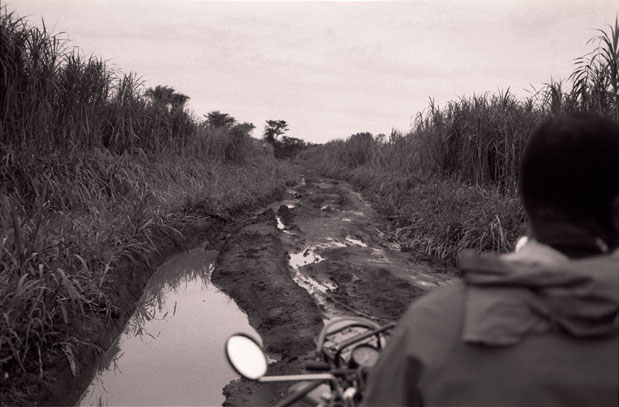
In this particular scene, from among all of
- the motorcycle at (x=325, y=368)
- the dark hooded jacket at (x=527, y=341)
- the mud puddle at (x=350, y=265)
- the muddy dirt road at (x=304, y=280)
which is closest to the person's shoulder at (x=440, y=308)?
the dark hooded jacket at (x=527, y=341)

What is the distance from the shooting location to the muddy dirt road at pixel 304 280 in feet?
13.4

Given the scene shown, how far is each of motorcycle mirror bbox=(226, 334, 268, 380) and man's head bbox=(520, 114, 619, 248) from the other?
2.61ft

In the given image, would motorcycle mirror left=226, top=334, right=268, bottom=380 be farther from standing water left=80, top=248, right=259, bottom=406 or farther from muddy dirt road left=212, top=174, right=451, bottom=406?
standing water left=80, top=248, right=259, bottom=406

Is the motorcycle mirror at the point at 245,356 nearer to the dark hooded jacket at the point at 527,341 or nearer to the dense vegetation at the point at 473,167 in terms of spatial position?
the dark hooded jacket at the point at 527,341

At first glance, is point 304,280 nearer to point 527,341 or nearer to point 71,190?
point 71,190

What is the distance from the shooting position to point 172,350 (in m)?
4.18

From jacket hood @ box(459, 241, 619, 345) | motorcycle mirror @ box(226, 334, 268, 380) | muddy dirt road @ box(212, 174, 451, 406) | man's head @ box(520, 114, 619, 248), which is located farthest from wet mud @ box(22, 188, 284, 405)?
man's head @ box(520, 114, 619, 248)

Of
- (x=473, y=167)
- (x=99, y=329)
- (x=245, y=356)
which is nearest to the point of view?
(x=245, y=356)

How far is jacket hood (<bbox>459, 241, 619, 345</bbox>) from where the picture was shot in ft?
2.92

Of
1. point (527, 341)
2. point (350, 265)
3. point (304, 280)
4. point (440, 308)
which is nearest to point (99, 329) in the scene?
point (304, 280)

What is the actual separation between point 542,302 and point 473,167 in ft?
28.5

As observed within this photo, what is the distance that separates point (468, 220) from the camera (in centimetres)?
691

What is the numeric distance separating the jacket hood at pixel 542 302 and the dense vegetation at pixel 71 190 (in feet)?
8.98

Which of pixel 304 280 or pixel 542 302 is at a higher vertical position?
pixel 542 302
